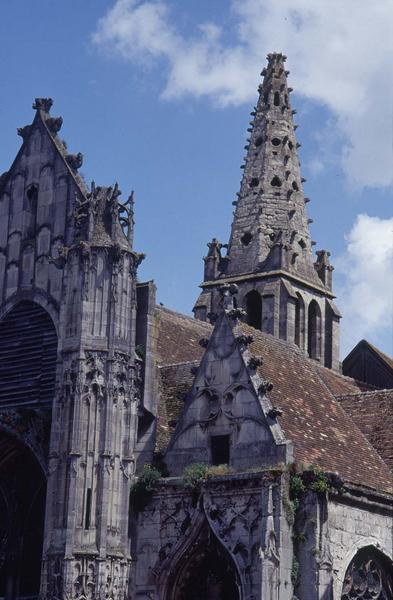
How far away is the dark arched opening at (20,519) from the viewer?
126ft

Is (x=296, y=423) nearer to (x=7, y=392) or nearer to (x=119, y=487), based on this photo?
(x=119, y=487)

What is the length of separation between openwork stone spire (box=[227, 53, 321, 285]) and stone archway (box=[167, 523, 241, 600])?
2521 cm

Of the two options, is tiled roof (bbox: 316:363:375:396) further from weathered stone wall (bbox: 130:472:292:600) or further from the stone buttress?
weathered stone wall (bbox: 130:472:292:600)

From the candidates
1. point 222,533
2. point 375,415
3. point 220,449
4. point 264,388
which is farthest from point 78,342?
point 375,415

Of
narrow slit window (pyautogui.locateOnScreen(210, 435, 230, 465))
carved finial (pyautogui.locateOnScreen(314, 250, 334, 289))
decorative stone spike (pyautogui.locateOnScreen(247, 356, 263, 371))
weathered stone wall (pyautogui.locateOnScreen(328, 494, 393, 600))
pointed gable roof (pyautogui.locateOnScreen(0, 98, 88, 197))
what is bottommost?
weathered stone wall (pyautogui.locateOnScreen(328, 494, 393, 600))

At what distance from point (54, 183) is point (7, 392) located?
611cm

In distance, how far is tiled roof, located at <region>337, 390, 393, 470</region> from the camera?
40.2m

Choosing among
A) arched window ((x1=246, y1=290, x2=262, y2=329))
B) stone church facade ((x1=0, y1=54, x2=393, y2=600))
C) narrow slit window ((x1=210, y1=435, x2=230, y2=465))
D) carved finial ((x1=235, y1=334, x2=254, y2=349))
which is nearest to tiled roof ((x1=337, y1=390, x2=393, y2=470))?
stone church facade ((x1=0, y1=54, x2=393, y2=600))

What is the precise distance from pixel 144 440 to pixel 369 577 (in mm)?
6839

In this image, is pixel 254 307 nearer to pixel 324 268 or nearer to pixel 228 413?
pixel 324 268

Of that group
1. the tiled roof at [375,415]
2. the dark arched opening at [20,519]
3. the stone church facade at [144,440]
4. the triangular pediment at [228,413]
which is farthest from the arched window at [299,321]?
the triangular pediment at [228,413]

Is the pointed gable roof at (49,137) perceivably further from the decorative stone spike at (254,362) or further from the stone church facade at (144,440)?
the decorative stone spike at (254,362)

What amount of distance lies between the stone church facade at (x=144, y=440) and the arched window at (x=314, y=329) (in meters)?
17.7

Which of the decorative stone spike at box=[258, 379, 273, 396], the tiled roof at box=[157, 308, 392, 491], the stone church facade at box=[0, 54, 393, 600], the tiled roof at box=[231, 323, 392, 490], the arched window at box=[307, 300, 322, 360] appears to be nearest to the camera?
the stone church facade at box=[0, 54, 393, 600]
